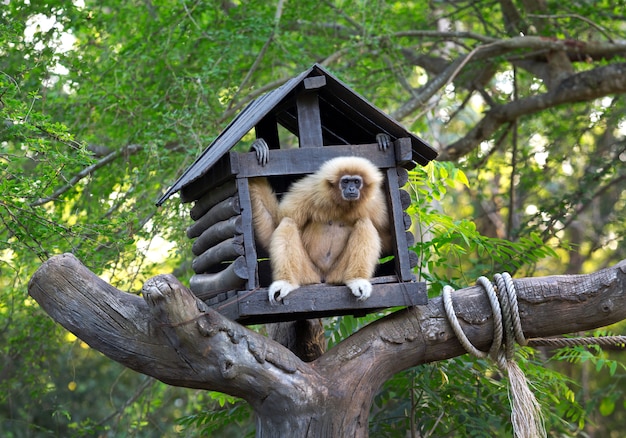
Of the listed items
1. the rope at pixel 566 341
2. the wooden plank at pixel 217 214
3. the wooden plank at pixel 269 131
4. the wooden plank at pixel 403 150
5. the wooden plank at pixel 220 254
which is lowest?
the rope at pixel 566 341

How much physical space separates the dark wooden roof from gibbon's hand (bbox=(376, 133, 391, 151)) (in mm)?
53

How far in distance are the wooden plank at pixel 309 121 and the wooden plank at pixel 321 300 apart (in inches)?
39.6

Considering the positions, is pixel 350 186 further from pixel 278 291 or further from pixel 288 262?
pixel 278 291

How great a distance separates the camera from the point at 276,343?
477 centimetres

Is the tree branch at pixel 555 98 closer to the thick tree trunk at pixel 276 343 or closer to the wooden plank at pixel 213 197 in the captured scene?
the thick tree trunk at pixel 276 343

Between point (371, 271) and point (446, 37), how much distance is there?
628 cm

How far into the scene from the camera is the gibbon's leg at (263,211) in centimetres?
498

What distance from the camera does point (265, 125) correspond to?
592 centimetres

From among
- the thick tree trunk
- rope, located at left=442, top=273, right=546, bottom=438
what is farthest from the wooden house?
rope, located at left=442, top=273, right=546, bottom=438

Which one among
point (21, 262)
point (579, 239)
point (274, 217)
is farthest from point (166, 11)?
point (579, 239)

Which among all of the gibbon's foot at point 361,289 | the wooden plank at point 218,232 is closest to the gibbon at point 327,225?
the gibbon's foot at point 361,289

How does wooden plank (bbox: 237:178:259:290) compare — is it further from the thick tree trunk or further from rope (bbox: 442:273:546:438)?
rope (bbox: 442:273:546:438)

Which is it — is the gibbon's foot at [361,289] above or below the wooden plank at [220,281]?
below

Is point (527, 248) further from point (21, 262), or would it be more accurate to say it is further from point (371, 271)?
point (21, 262)
